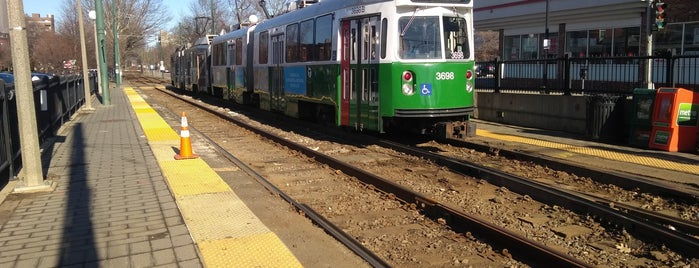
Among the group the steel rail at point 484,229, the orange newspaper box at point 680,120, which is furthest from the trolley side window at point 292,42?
the orange newspaper box at point 680,120

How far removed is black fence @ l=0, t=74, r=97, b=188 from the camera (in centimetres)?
771

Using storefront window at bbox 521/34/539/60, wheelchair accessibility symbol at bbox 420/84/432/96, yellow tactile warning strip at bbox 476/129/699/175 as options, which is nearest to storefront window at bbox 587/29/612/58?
storefront window at bbox 521/34/539/60

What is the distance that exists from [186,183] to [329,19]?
573cm

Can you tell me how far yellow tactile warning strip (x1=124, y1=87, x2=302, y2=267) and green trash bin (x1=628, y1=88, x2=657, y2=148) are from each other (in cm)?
785

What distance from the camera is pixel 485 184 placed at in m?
7.75

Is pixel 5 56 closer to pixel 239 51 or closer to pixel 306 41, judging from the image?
pixel 239 51

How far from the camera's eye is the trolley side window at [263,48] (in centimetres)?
1666

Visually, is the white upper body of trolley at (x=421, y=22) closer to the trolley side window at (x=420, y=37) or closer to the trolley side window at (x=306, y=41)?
the trolley side window at (x=420, y=37)

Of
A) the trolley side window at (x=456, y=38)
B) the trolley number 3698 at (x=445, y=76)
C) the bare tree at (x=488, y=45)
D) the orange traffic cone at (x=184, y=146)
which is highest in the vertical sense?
the bare tree at (x=488, y=45)

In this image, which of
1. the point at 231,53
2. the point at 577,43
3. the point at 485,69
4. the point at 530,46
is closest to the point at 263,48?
the point at 231,53

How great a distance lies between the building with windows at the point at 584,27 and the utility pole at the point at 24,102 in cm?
1968

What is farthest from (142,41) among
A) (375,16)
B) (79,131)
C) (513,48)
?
(375,16)

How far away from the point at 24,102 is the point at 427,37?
6.69 m

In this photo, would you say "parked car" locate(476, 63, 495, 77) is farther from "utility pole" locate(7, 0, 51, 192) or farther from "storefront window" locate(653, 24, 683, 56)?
"utility pole" locate(7, 0, 51, 192)
